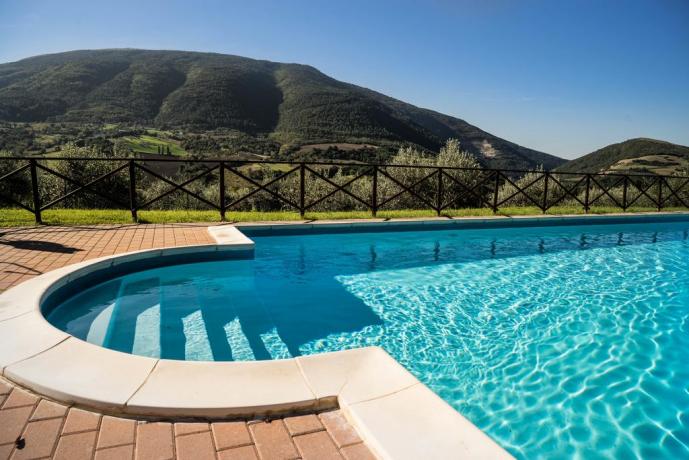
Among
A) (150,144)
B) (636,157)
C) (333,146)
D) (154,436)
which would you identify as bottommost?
(154,436)

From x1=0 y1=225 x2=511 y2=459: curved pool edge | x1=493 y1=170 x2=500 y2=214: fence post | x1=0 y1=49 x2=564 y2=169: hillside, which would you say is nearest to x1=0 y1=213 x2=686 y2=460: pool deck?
x1=0 y1=225 x2=511 y2=459: curved pool edge

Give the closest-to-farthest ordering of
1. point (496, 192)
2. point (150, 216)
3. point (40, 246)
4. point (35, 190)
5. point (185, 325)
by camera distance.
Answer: point (185, 325) → point (40, 246) → point (35, 190) → point (150, 216) → point (496, 192)

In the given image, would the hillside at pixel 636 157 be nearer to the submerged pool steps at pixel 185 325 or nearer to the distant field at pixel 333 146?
the distant field at pixel 333 146

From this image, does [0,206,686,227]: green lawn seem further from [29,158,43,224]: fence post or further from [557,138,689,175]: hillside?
[557,138,689,175]: hillside

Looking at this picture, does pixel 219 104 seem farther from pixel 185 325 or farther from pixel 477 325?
pixel 477 325

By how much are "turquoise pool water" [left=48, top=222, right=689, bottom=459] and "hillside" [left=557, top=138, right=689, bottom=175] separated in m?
32.9

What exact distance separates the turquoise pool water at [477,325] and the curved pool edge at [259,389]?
87cm

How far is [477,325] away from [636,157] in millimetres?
44080

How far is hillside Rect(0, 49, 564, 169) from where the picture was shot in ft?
180

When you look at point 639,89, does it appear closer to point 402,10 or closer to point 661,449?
point 402,10

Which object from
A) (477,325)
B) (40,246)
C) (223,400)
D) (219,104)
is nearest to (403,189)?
(477,325)

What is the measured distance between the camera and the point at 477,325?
12.9ft

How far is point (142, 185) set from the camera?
1741 centimetres

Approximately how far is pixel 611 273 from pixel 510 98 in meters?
16.2
